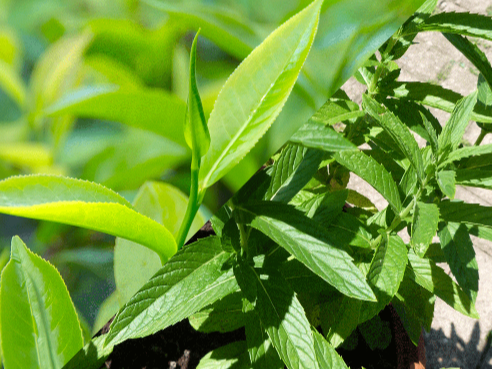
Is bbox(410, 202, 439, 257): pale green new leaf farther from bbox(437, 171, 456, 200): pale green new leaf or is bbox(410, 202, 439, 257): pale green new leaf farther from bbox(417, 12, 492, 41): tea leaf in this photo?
bbox(417, 12, 492, 41): tea leaf

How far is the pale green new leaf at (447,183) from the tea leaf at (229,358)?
0.42 metres

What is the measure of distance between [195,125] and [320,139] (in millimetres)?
145

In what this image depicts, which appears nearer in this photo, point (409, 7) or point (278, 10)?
point (278, 10)

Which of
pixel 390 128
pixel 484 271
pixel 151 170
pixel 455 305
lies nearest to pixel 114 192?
pixel 151 170

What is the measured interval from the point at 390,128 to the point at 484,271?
98 cm

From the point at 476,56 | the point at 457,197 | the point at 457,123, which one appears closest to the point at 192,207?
the point at 457,123

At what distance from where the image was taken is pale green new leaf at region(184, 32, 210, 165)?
22cm

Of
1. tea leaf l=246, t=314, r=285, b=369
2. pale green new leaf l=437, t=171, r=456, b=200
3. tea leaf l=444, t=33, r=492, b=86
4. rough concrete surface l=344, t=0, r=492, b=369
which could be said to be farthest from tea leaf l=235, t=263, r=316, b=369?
rough concrete surface l=344, t=0, r=492, b=369

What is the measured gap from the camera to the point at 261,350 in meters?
0.54

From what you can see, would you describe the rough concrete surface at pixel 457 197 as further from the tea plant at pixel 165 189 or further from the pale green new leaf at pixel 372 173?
the tea plant at pixel 165 189

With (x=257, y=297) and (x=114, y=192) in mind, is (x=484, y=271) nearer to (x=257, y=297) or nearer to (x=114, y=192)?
(x=257, y=297)

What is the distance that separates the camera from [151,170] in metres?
0.25

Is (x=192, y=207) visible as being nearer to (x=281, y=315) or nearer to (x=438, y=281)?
(x=281, y=315)

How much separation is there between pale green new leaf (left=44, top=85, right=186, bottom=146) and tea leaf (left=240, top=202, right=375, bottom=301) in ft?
0.61
